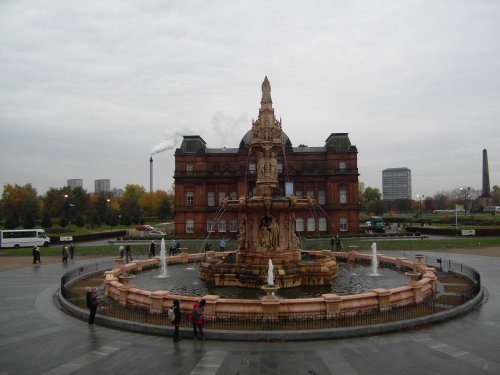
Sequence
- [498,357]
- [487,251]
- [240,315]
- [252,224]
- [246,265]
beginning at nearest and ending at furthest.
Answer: [498,357] → [240,315] → [246,265] → [252,224] → [487,251]

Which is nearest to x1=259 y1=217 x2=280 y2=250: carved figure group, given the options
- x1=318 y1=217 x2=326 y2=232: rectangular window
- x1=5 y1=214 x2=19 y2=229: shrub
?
x1=318 y1=217 x2=326 y2=232: rectangular window

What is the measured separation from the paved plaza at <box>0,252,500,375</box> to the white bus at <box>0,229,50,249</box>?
3965 cm

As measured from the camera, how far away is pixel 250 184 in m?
65.4

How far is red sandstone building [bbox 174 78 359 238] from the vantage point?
64.8 meters

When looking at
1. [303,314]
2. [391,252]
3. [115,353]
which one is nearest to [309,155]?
[391,252]

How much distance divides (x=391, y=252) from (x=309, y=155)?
93.1 feet

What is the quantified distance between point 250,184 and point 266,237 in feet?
136

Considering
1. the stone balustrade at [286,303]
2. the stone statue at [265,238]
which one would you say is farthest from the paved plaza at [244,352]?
the stone statue at [265,238]

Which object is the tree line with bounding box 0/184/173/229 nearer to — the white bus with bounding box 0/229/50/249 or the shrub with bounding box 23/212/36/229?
the shrub with bounding box 23/212/36/229

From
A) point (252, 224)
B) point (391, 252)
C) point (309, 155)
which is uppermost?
point (309, 155)

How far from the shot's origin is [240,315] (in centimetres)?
1540

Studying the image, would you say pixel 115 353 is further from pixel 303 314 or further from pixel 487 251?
pixel 487 251

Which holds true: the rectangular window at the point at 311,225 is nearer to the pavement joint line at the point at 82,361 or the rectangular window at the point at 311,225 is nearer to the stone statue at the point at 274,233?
the stone statue at the point at 274,233

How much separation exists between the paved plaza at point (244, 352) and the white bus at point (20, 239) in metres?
39.6
